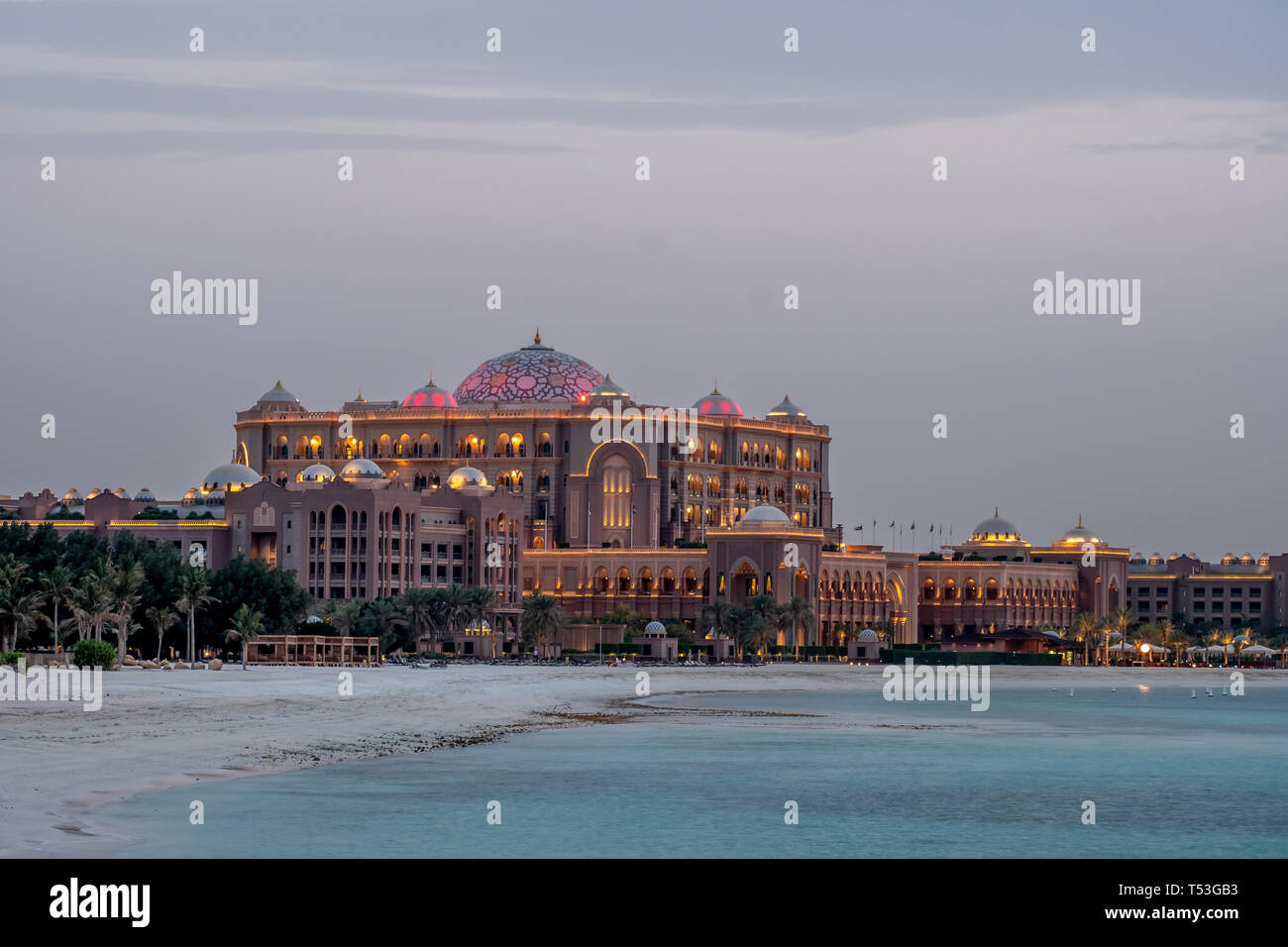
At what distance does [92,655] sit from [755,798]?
43574 millimetres

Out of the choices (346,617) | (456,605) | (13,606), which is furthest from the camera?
(456,605)

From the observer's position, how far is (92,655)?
278 ft

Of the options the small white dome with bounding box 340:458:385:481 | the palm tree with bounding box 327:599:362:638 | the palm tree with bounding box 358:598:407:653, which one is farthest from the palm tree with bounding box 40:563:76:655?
the small white dome with bounding box 340:458:385:481

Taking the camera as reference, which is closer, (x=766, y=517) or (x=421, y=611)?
(x=421, y=611)

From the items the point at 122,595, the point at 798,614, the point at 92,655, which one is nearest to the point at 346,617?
the point at 122,595

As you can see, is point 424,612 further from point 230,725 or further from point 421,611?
point 230,725

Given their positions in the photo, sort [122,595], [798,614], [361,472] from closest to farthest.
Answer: [122,595], [798,614], [361,472]

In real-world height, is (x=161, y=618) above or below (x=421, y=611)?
above

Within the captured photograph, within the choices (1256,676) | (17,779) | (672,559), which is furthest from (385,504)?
(17,779)

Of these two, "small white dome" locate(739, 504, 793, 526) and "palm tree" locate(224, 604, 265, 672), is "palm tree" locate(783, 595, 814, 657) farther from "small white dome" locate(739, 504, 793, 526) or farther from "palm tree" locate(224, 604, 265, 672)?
"palm tree" locate(224, 604, 265, 672)

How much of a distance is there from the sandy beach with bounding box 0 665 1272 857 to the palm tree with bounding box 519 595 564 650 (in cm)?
3254

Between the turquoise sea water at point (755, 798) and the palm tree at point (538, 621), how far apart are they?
74460mm

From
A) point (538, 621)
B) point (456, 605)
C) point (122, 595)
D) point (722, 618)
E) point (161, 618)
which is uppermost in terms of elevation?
point (122, 595)
